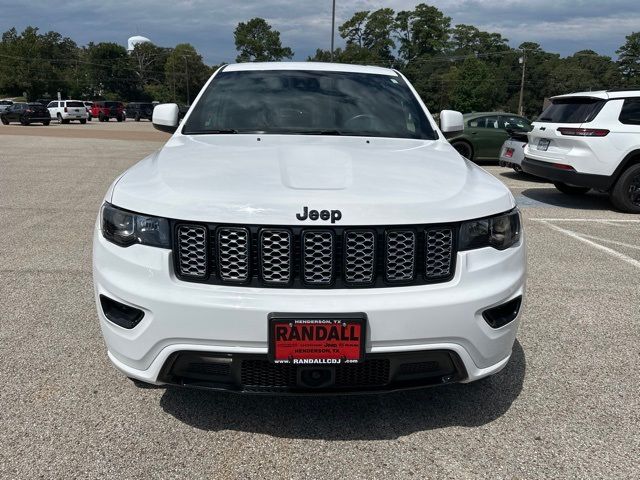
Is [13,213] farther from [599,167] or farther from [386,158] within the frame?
[599,167]

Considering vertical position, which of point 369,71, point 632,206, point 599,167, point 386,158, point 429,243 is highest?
point 369,71

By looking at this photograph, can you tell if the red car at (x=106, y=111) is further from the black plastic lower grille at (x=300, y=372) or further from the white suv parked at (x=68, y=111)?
the black plastic lower grille at (x=300, y=372)

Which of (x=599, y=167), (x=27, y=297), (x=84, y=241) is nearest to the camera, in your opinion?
(x=27, y=297)

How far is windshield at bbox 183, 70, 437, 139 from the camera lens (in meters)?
3.57

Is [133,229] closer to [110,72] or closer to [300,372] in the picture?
[300,372]

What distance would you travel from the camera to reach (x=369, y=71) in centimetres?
425

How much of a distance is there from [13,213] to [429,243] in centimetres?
691

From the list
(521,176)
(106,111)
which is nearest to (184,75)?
(106,111)

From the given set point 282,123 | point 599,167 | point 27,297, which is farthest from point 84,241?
point 599,167

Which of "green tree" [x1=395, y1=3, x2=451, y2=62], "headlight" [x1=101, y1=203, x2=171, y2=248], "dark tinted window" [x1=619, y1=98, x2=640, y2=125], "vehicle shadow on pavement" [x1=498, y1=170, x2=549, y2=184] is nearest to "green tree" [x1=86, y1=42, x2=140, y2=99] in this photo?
"green tree" [x1=395, y1=3, x2=451, y2=62]

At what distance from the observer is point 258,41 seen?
366 ft

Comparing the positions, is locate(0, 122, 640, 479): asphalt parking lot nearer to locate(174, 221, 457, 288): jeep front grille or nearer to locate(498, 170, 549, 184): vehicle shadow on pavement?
locate(174, 221, 457, 288): jeep front grille

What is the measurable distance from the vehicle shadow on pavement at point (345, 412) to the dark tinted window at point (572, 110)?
21.4 feet

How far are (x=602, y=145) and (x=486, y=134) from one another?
19.9ft
